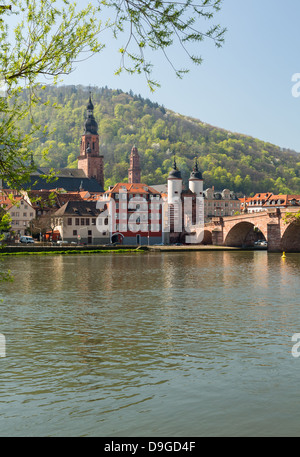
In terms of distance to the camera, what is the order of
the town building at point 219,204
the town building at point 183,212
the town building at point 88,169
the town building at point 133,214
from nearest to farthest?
the town building at point 133,214 < the town building at point 183,212 < the town building at point 88,169 < the town building at point 219,204

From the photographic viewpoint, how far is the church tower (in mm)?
182250

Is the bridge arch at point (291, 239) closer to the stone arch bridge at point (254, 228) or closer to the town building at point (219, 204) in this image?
the stone arch bridge at point (254, 228)

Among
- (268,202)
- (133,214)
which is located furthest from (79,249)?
(268,202)

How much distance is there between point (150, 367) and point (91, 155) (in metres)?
170

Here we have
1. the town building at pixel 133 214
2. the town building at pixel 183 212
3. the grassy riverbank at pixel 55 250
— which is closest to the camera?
the grassy riverbank at pixel 55 250

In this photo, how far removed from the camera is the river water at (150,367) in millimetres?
12031

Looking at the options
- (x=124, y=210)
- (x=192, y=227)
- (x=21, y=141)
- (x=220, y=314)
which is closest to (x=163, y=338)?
(x=220, y=314)

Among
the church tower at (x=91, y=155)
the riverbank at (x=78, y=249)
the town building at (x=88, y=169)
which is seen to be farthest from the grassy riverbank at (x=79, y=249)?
the church tower at (x=91, y=155)

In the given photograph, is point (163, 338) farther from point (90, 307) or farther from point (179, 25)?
point (179, 25)

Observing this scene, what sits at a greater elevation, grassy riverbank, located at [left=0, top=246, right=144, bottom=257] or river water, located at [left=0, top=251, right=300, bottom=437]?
grassy riverbank, located at [left=0, top=246, right=144, bottom=257]

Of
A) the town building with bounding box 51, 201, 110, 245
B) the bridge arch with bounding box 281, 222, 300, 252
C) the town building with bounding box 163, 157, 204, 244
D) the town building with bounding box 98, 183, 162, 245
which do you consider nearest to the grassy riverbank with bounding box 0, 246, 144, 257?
the town building with bounding box 51, 201, 110, 245

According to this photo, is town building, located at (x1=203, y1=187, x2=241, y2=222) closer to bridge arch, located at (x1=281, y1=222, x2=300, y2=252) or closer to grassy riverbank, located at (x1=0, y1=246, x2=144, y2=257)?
bridge arch, located at (x1=281, y1=222, x2=300, y2=252)

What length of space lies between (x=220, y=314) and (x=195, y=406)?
46.4ft
